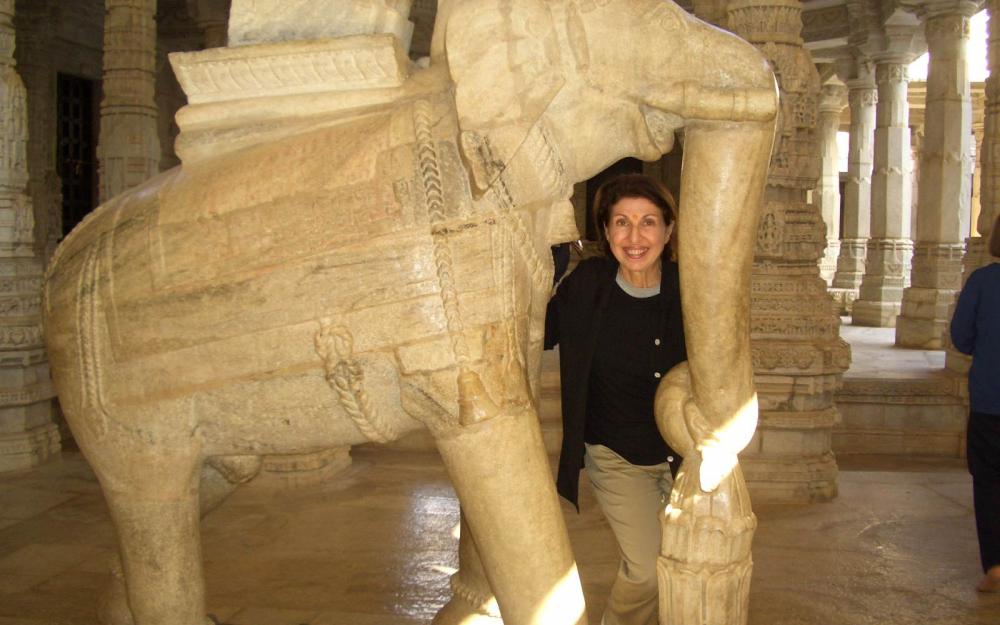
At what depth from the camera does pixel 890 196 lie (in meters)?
13.1

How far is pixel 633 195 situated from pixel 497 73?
902 mm

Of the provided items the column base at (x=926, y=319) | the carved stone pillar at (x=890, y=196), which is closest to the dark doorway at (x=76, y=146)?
the column base at (x=926, y=319)

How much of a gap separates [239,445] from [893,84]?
13122mm

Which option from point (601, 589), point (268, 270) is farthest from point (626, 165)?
point (268, 270)

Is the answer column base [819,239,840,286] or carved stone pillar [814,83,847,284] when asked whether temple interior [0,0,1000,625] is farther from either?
column base [819,239,840,286]

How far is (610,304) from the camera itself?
2.83 metres

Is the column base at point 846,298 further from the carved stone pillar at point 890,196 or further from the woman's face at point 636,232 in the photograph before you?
the woman's face at point 636,232

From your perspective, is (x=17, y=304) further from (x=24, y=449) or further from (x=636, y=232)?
(x=636, y=232)

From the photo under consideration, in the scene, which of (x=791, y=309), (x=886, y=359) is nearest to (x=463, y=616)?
(x=791, y=309)

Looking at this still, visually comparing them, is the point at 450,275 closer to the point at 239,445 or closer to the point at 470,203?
the point at 470,203

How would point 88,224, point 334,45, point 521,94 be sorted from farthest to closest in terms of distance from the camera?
1. point 88,224
2. point 334,45
3. point 521,94

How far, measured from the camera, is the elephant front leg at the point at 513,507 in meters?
1.98

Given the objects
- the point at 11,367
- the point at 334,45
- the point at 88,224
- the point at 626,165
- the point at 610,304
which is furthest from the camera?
the point at 626,165

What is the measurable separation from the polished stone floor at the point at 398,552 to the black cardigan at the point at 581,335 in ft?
3.72
